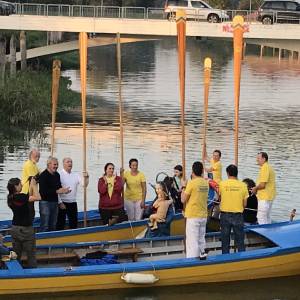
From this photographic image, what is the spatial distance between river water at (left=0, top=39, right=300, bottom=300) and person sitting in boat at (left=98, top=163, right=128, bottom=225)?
235cm

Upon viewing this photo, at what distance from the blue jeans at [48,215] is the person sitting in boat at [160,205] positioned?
1.76 meters

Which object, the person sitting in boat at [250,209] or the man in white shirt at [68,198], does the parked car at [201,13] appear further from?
the man in white shirt at [68,198]

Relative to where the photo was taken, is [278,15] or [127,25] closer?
[127,25]

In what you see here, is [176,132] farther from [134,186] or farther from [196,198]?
[196,198]

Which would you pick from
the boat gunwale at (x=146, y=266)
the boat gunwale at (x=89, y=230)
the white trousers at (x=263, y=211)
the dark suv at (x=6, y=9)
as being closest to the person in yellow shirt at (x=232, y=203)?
the boat gunwale at (x=146, y=266)

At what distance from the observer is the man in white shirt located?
16.8 m

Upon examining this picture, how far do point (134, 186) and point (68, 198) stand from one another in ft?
4.29

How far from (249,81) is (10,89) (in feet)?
76.2

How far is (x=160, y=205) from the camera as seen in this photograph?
53.4 ft

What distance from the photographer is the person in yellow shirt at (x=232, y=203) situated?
15.4 m

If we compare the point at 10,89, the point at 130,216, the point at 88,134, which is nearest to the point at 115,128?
the point at 88,134

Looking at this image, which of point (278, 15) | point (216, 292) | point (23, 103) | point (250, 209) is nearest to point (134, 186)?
point (250, 209)

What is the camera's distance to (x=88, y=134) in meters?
34.7

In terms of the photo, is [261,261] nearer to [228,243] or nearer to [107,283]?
[228,243]
